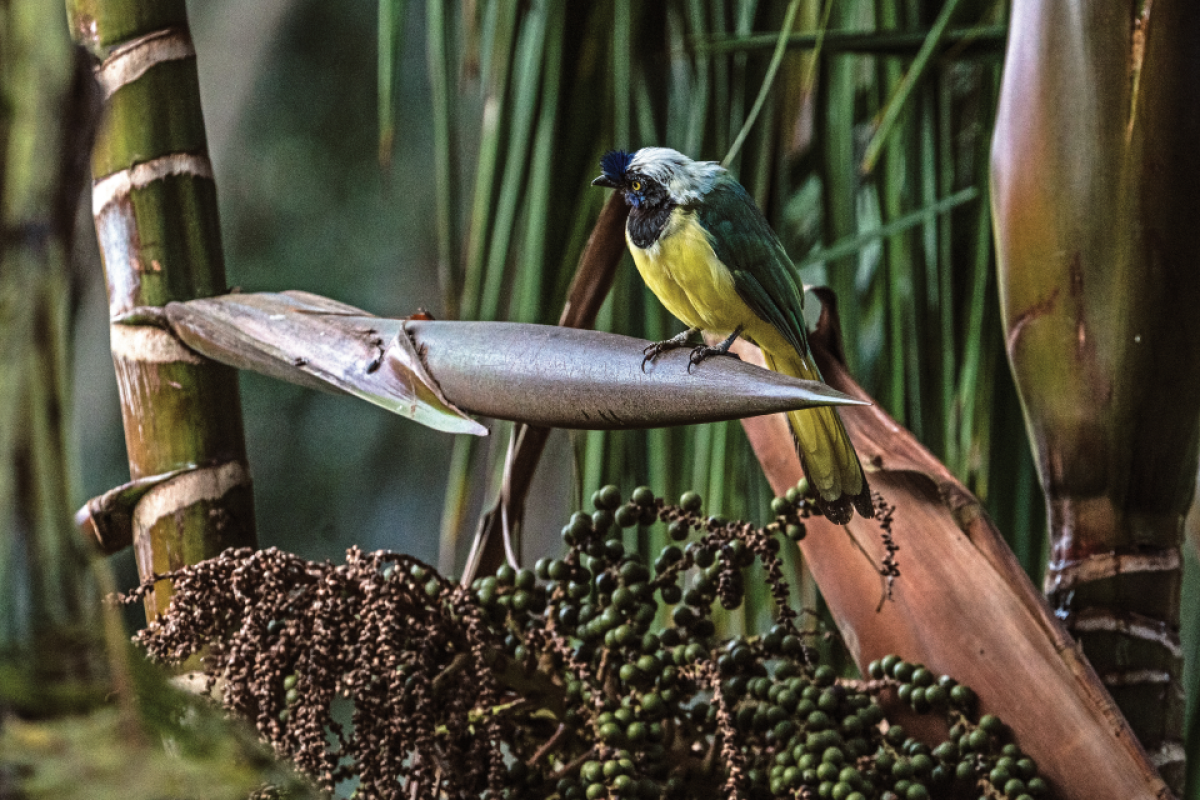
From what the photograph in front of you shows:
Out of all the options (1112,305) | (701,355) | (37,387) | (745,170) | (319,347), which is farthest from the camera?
(745,170)

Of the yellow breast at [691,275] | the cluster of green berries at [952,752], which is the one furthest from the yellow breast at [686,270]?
the cluster of green berries at [952,752]

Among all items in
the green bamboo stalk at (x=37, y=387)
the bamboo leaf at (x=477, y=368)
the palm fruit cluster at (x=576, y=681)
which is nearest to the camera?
the green bamboo stalk at (x=37, y=387)

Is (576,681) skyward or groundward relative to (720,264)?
groundward

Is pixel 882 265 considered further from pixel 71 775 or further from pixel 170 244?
pixel 71 775

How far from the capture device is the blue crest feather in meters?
0.36

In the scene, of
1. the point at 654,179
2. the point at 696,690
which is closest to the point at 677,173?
the point at 654,179

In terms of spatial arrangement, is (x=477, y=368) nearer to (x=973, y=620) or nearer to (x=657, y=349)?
(x=657, y=349)

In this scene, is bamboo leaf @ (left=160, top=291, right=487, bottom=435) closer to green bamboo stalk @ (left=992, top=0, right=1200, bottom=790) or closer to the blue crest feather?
the blue crest feather

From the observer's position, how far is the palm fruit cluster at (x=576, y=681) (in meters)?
0.43

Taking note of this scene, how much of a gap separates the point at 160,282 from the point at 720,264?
0.95 ft

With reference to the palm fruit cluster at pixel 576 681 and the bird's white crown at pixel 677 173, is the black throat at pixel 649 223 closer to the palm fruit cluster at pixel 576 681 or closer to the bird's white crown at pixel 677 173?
the bird's white crown at pixel 677 173

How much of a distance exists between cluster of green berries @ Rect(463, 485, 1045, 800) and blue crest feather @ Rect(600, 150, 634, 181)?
16cm

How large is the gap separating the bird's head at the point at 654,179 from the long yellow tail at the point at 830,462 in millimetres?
83

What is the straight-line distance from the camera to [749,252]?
1.19 ft
